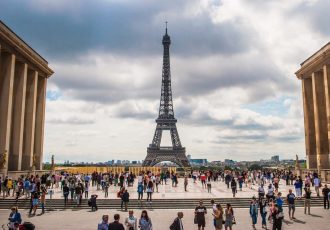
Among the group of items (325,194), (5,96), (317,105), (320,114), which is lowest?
(325,194)

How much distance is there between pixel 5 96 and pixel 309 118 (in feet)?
160

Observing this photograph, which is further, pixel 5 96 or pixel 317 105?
pixel 317 105

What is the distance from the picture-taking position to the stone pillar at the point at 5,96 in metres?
43.7

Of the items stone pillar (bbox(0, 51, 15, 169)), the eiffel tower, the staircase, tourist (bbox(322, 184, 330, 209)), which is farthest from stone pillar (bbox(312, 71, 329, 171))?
the eiffel tower

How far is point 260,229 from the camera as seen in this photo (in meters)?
18.5

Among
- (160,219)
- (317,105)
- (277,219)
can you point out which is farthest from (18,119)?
(317,105)

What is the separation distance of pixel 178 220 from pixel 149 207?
14.0 meters

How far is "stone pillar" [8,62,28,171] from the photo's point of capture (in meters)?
48.1

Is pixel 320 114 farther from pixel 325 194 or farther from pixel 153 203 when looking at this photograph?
pixel 153 203

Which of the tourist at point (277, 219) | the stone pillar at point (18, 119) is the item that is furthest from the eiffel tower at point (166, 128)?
the tourist at point (277, 219)

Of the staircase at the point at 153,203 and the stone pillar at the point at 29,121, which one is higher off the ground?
the stone pillar at the point at 29,121

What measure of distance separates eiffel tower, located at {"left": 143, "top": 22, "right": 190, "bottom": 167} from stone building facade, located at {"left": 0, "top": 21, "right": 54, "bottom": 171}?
57.2 m

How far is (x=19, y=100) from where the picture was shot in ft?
164

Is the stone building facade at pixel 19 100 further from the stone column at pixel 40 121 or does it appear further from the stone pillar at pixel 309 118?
the stone pillar at pixel 309 118
